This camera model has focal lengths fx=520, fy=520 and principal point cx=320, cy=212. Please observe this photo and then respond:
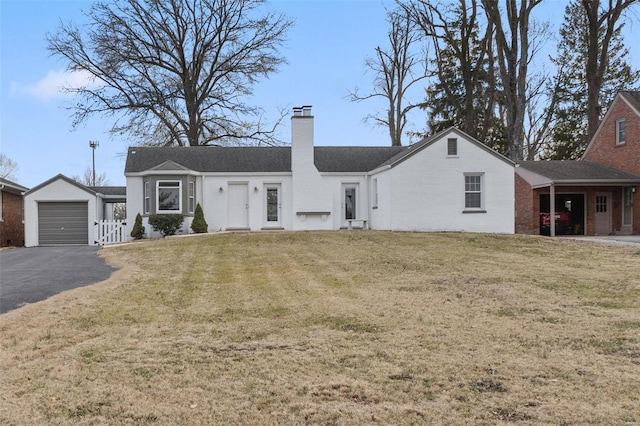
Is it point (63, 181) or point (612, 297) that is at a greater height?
point (63, 181)

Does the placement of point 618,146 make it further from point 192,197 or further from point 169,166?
point 169,166

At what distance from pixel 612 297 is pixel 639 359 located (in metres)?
3.58

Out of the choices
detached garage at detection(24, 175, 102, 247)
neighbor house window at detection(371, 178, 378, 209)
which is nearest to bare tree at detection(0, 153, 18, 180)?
detached garage at detection(24, 175, 102, 247)

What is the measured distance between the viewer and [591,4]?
2922 centimetres

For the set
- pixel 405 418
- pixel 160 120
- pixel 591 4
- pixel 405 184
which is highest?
pixel 591 4

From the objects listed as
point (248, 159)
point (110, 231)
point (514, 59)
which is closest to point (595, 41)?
point (514, 59)

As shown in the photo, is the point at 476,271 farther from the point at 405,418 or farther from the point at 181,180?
the point at 181,180

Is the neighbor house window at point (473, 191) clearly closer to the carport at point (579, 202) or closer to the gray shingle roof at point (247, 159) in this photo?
the carport at point (579, 202)

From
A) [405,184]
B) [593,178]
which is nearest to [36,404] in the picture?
[405,184]

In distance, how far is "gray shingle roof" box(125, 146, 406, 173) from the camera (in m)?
23.6

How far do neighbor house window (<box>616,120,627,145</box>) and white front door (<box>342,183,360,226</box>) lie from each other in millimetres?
12991

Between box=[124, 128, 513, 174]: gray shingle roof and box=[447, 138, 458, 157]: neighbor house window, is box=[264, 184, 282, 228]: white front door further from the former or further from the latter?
box=[447, 138, 458, 157]: neighbor house window

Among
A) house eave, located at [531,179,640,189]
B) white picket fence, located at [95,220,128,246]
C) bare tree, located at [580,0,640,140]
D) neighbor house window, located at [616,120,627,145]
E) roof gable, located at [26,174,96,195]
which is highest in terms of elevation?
bare tree, located at [580,0,640,140]

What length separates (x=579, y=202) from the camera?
996 inches
